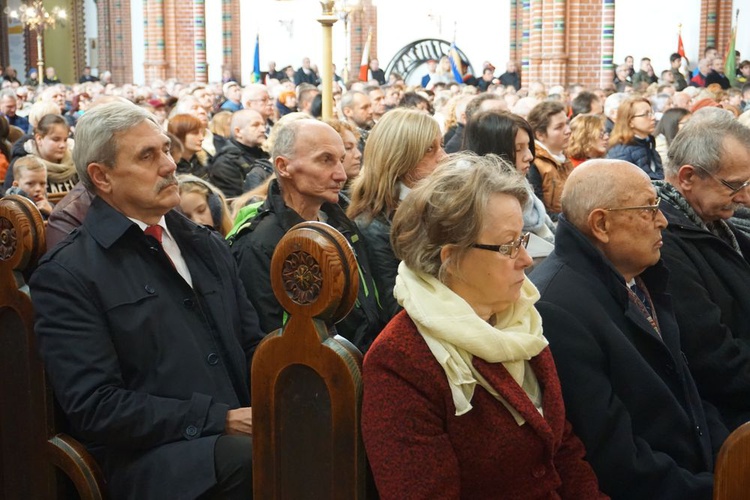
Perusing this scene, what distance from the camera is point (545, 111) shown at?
6613 mm

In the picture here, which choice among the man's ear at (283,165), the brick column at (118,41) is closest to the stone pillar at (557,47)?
the man's ear at (283,165)

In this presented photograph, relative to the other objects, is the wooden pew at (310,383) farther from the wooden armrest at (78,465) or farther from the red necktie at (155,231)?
the red necktie at (155,231)

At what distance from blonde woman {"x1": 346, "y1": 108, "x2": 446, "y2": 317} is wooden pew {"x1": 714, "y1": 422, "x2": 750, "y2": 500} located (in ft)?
6.58

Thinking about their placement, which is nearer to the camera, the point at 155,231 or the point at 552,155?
the point at 155,231

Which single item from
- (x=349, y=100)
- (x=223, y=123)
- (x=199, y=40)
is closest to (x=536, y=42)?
(x=349, y=100)

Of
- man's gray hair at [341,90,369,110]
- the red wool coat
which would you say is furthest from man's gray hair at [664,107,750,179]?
man's gray hair at [341,90,369,110]

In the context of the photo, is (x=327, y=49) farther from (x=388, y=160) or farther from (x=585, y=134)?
(x=388, y=160)

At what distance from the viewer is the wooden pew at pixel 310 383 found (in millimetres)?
2334

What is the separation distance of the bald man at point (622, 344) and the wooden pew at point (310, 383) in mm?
604

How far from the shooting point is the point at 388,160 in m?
4.25

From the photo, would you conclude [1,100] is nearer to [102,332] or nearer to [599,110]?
[599,110]

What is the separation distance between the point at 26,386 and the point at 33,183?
2915mm

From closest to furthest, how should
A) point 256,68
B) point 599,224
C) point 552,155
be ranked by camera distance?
point 599,224
point 552,155
point 256,68

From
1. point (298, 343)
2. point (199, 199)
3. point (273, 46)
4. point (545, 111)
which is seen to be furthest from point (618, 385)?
point (273, 46)
